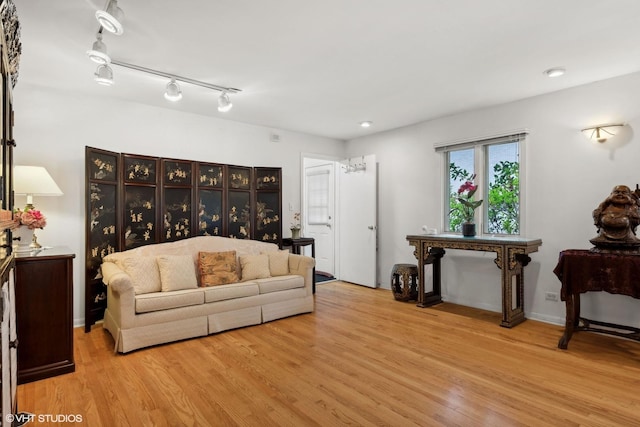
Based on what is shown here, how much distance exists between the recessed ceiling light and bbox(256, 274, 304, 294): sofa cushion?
3.28 m

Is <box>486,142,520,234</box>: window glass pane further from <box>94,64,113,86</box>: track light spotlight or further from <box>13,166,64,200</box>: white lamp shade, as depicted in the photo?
<box>13,166,64,200</box>: white lamp shade

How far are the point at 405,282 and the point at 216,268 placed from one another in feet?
8.11

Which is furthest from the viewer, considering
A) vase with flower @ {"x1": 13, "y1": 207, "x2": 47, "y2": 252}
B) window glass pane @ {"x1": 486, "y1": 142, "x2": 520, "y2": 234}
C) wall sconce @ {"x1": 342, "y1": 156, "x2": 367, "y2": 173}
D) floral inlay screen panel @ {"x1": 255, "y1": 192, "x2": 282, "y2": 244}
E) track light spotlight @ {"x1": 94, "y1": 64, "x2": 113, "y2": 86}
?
wall sconce @ {"x1": 342, "y1": 156, "x2": 367, "y2": 173}

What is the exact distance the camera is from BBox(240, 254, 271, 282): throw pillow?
4.05m

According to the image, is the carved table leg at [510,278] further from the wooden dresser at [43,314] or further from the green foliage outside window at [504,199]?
the wooden dresser at [43,314]

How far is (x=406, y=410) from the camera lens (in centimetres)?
211

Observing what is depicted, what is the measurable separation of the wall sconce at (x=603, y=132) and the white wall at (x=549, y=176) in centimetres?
6

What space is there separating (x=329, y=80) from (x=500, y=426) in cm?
303

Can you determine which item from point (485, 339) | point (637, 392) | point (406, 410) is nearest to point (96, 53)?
point (406, 410)

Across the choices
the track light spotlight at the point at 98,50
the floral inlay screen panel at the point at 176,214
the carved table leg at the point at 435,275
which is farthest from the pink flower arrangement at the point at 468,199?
the track light spotlight at the point at 98,50

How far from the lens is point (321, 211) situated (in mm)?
6832

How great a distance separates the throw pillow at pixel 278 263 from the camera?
4301 mm

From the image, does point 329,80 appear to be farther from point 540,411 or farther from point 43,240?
point 43,240

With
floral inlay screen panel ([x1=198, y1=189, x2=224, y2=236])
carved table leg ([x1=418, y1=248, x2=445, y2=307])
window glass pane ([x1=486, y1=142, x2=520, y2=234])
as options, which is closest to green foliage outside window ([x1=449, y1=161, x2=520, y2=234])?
window glass pane ([x1=486, y1=142, x2=520, y2=234])
